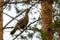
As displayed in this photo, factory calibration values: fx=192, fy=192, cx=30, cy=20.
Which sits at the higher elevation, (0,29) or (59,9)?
(59,9)

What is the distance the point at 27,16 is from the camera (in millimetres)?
2920

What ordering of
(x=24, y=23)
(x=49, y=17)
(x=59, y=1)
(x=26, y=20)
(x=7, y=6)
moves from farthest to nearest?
(x=26, y=20), (x=24, y=23), (x=7, y=6), (x=49, y=17), (x=59, y=1)

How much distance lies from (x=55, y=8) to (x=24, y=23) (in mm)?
649

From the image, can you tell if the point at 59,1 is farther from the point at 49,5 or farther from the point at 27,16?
the point at 27,16

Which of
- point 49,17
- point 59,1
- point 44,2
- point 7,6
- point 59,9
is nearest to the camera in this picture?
point 59,1

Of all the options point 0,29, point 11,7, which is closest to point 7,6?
point 11,7

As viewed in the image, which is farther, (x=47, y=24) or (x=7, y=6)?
(x=7, y=6)

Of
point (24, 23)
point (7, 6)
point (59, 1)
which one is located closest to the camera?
point (59, 1)

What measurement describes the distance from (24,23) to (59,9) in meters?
0.75

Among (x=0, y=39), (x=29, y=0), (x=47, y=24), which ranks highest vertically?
(x=29, y=0)

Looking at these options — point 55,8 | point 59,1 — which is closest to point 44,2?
point 59,1

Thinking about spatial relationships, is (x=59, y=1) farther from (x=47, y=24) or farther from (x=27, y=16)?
(x=27, y=16)

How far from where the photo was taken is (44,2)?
5.99ft

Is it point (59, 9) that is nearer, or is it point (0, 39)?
point (59, 9)
